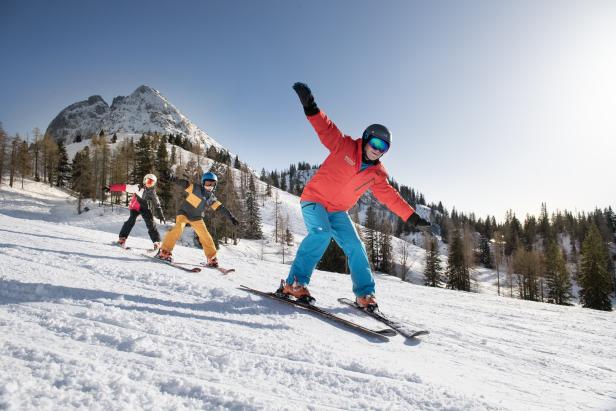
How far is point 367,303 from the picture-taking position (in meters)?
3.78

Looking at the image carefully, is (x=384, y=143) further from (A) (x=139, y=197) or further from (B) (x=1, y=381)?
(A) (x=139, y=197)

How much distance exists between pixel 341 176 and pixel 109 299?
272cm

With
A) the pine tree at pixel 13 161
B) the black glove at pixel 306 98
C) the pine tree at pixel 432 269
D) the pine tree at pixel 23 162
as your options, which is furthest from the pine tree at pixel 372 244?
the pine tree at pixel 13 161

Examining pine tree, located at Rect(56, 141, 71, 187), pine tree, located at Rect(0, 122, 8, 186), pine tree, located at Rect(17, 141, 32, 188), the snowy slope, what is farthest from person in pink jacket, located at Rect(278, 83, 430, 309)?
pine tree, located at Rect(56, 141, 71, 187)

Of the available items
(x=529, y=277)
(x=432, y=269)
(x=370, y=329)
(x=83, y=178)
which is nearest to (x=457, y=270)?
(x=432, y=269)

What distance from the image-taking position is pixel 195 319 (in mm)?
2559

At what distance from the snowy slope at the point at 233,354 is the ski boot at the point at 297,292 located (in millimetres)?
343

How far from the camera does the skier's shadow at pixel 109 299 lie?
103 inches

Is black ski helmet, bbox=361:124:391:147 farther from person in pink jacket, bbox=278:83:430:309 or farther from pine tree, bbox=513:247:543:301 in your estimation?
pine tree, bbox=513:247:543:301

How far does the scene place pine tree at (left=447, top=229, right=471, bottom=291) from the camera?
44.3 meters

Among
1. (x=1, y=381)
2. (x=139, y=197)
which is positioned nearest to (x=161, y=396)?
(x=1, y=381)

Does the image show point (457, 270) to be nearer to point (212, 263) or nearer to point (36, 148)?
point (212, 263)

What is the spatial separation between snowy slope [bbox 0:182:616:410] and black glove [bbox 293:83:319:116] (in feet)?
7.55

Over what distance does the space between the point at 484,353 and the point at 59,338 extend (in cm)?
331
